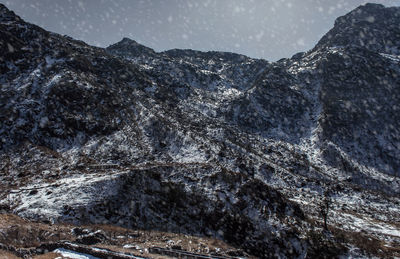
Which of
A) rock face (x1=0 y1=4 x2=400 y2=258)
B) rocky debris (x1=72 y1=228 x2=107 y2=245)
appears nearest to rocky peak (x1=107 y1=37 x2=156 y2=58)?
rock face (x1=0 y1=4 x2=400 y2=258)

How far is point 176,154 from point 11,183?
24092 millimetres

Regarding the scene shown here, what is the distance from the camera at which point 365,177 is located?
206 feet

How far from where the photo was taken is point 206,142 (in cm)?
5650

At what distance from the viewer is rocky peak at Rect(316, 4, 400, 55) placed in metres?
123

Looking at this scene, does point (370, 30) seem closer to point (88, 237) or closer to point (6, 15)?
point (6, 15)

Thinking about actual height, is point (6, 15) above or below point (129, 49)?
below

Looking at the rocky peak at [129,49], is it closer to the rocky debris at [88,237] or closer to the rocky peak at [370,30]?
the rocky peak at [370,30]

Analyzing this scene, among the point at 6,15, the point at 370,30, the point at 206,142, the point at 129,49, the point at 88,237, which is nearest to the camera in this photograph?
the point at 88,237

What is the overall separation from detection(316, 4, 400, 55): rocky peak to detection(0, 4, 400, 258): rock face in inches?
35.2

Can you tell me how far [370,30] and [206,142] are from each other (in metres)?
120

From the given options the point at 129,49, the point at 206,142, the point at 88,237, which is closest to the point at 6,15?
the point at 129,49

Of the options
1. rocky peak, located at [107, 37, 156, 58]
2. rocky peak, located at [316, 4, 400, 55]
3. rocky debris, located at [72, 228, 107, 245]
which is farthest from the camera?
rocky peak, located at [107, 37, 156, 58]

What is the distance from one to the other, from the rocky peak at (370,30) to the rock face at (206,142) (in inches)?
35.2

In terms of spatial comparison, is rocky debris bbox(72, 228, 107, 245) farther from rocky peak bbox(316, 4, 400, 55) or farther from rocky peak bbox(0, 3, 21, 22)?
rocky peak bbox(316, 4, 400, 55)
